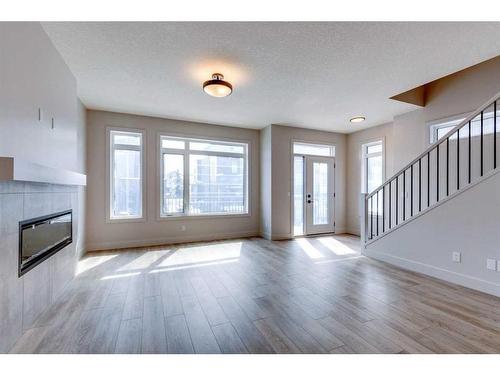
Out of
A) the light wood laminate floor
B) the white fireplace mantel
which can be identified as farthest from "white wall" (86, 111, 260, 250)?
the white fireplace mantel

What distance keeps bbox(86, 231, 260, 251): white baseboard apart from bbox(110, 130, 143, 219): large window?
52 centimetres

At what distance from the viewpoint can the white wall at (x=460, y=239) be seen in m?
2.72

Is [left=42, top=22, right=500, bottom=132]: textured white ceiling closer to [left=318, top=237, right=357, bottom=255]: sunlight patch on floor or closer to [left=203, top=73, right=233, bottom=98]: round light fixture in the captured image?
[left=203, top=73, right=233, bottom=98]: round light fixture

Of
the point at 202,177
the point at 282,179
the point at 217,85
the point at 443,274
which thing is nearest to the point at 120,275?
the point at 202,177

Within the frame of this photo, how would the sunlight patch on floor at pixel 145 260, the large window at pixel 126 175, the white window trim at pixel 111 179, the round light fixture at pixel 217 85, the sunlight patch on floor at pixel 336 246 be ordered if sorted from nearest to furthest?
the round light fixture at pixel 217 85 < the sunlight patch on floor at pixel 145 260 < the sunlight patch on floor at pixel 336 246 < the white window trim at pixel 111 179 < the large window at pixel 126 175

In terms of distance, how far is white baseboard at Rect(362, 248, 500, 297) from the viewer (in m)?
2.73

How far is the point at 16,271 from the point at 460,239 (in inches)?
182

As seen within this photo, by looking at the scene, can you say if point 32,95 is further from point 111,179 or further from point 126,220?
point 126,220

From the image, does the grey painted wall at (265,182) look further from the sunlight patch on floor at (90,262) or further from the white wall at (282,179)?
the sunlight patch on floor at (90,262)

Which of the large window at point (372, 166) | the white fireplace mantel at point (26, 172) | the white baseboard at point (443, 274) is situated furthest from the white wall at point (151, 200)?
the white baseboard at point (443, 274)

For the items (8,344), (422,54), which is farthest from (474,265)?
(8,344)

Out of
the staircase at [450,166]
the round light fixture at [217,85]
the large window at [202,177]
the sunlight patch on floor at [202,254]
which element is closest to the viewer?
the round light fixture at [217,85]
